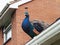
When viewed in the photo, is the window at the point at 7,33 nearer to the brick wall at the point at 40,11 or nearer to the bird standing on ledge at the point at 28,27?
the brick wall at the point at 40,11

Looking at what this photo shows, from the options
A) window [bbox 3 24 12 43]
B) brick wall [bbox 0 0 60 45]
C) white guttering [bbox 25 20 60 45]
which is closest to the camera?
white guttering [bbox 25 20 60 45]

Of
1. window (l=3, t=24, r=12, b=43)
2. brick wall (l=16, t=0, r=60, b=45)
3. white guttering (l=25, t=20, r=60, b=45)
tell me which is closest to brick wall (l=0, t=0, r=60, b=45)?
brick wall (l=16, t=0, r=60, b=45)

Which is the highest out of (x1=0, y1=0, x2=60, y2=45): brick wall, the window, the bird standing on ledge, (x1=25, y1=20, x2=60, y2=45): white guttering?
(x1=25, y1=20, x2=60, y2=45): white guttering

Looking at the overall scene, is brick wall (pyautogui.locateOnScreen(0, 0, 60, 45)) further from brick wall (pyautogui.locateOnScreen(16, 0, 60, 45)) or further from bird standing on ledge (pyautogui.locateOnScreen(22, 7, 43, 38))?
bird standing on ledge (pyautogui.locateOnScreen(22, 7, 43, 38))

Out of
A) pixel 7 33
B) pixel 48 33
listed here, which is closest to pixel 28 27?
pixel 48 33

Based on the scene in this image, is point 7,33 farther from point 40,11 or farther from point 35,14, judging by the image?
point 40,11

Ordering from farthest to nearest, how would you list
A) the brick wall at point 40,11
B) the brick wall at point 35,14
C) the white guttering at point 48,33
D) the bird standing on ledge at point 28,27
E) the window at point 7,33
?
the window at point 7,33 → the brick wall at point 40,11 → the brick wall at point 35,14 → the bird standing on ledge at point 28,27 → the white guttering at point 48,33

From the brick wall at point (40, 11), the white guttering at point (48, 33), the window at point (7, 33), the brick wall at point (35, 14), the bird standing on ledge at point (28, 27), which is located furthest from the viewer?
the window at point (7, 33)

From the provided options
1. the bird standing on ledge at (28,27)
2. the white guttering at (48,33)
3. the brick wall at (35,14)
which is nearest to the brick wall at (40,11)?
the brick wall at (35,14)

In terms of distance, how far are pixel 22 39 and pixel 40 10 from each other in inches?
71.4

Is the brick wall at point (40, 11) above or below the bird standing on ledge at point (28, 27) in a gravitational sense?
below

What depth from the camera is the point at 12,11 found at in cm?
1950

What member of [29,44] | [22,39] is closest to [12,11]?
[22,39]

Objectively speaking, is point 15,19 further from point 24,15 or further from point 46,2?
point 46,2
